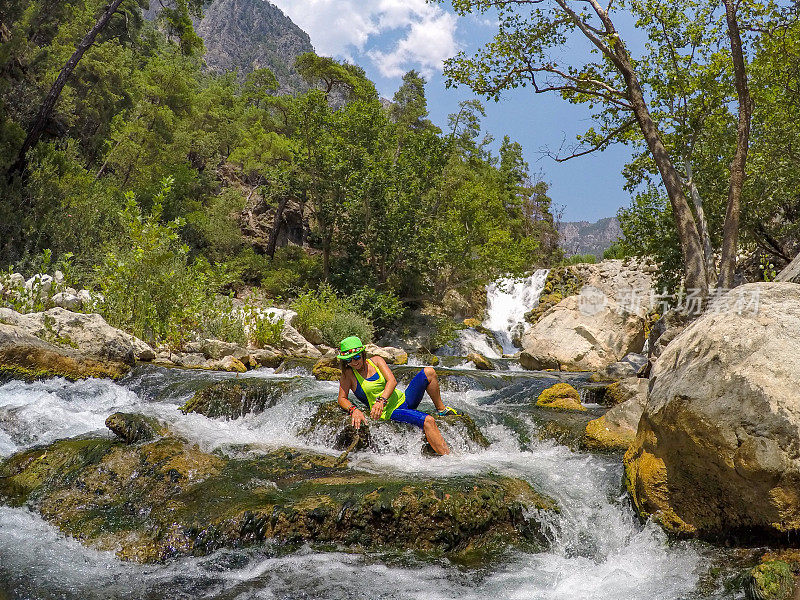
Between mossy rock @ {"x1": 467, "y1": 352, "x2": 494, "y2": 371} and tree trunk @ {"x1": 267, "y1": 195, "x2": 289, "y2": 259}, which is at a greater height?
tree trunk @ {"x1": 267, "y1": 195, "x2": 289, "y2": 259}

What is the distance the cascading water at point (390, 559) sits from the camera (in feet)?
10.7

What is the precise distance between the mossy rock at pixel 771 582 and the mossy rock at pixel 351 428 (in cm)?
337

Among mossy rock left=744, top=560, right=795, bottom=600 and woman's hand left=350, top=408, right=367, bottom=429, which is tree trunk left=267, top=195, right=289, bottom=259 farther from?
mossy rock left=744, top=560, right=795, bottom=600

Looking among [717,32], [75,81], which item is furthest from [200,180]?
[717,32]

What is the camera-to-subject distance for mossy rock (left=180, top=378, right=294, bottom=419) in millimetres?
6906

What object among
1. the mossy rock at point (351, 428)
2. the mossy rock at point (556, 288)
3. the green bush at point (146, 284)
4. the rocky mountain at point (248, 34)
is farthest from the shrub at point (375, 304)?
the rocky mountain at point (248, 34)

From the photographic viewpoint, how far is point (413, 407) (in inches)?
239

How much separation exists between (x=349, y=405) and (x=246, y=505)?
5.83 ft

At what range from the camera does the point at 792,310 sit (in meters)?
3.92

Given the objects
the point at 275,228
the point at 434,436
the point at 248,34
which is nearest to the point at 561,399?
the point at 434,436

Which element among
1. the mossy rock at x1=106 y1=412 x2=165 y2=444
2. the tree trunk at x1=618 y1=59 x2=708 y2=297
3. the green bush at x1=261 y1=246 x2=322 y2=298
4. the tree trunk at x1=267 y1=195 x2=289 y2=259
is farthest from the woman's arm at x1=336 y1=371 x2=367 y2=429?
the tree trunk at x1=267 y1=195 x2=289 y2=259

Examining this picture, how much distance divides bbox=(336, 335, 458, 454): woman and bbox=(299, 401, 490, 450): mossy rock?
212 millimetres

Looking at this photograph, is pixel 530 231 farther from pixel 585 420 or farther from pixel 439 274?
pixel 585 420

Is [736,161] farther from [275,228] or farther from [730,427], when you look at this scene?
[275,228]
